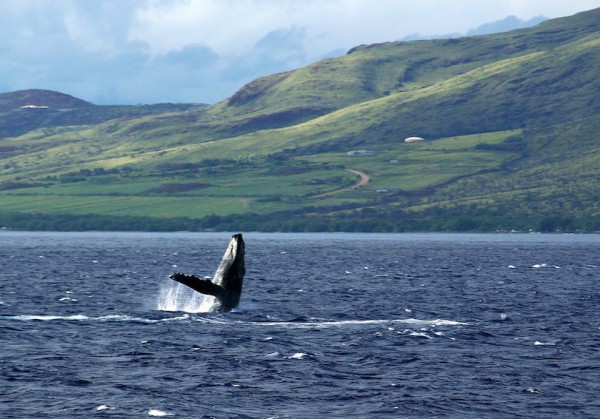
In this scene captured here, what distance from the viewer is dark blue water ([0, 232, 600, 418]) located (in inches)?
1393

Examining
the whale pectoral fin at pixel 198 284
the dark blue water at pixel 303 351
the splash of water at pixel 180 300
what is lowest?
the dark blue water at pixel 303 351

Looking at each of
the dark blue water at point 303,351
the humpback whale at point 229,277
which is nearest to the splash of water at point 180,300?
the dark blue water at point 303,351

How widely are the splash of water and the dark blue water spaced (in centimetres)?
30

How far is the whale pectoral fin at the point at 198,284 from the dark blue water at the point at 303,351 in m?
1.64

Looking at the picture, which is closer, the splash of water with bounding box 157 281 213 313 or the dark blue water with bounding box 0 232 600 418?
the dark blue water with bounding box 0 232 600 418

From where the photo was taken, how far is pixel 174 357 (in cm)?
4394

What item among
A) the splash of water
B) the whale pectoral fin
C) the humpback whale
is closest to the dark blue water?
the splash of water

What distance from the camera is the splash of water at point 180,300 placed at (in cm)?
6444

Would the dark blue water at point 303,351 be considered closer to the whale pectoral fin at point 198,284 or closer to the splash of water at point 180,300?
the splash of water at point 180,300

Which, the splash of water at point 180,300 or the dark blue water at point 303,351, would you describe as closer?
the dark blue water at point 303,351

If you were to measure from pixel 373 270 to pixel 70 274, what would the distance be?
3174 cm

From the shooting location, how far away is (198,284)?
53.6m

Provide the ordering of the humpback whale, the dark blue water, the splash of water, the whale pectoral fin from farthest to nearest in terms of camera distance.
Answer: the splash of water
the humpback whale
the whale pectoral fin
the dark blue water

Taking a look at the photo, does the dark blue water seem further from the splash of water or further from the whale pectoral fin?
the whale pectoral fin
